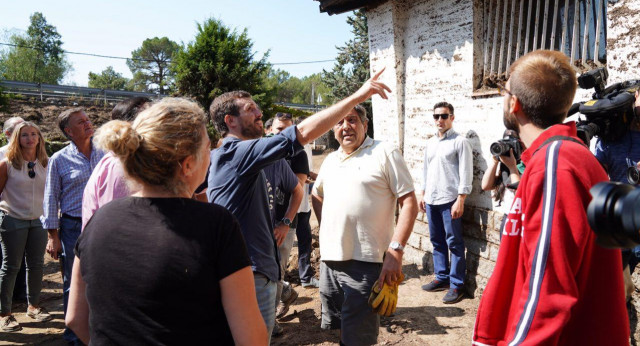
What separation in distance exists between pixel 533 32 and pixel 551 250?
13.2 ft

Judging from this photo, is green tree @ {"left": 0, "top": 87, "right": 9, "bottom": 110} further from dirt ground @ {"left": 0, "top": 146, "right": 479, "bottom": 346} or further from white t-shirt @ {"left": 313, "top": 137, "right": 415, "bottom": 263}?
white t-shirt @ {"left": 313, "top": 137, "right": 415, "bottom": 263}

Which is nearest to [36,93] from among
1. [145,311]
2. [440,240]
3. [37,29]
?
[440,240]

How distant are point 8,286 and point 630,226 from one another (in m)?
5.33

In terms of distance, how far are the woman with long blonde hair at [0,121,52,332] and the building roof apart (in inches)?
156

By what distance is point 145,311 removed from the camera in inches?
53.2

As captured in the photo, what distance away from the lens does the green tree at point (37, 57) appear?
50.4m

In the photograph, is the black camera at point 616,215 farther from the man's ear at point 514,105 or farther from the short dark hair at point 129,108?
the short dark hair at point 129,108

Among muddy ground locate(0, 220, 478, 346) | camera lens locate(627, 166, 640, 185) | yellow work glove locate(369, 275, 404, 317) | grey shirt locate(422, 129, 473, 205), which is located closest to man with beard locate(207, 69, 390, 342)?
yellow work glove locate(369, 275, 404, 317)

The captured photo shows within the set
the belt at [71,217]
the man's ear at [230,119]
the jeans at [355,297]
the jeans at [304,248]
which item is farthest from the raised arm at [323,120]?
the jeans at [304,248]

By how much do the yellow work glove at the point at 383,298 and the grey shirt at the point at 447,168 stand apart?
2252 mm

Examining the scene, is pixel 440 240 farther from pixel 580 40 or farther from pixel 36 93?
pixel 36 93

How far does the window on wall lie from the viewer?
3.96 meters

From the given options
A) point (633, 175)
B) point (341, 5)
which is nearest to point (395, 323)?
point (633, 175)

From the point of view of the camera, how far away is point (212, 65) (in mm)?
15391
